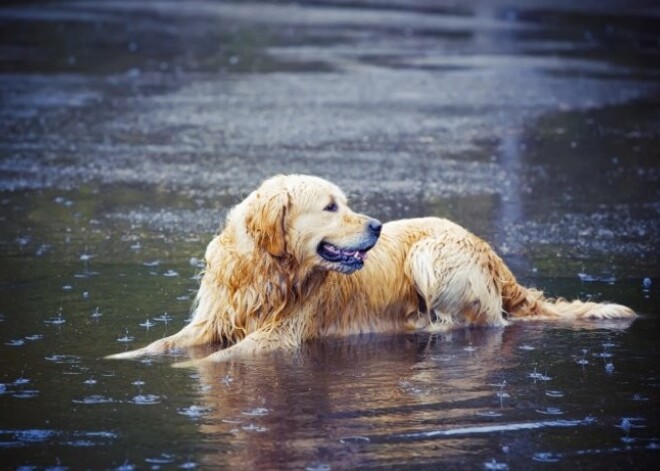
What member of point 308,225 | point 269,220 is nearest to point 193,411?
point 269,220

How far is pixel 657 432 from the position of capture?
656 cm

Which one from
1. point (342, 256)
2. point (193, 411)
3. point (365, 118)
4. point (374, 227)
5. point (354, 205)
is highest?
point (365, 118)

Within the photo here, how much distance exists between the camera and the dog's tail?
29.2 ft

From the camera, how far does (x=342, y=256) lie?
316 inches

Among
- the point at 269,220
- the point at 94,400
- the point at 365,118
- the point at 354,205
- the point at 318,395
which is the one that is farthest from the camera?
the point at 365,118

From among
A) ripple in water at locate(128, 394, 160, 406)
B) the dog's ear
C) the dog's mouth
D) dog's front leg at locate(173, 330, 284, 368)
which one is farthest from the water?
the dog's ear

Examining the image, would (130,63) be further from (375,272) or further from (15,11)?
(375,272)

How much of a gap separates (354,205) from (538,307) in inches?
→ 144

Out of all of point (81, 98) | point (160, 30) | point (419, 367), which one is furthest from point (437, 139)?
point (160, 30)

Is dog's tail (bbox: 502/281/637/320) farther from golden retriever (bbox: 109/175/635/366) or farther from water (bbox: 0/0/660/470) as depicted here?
water (bbox: 0/0/660/470)

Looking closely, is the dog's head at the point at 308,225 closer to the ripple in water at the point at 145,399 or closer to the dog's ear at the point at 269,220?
the dog's ear at the point at 269,220

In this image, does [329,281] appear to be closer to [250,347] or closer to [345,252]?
[345,252]

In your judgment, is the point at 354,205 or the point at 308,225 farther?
the point at 354,205

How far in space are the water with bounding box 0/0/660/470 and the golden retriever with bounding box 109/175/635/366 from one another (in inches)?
8.9
